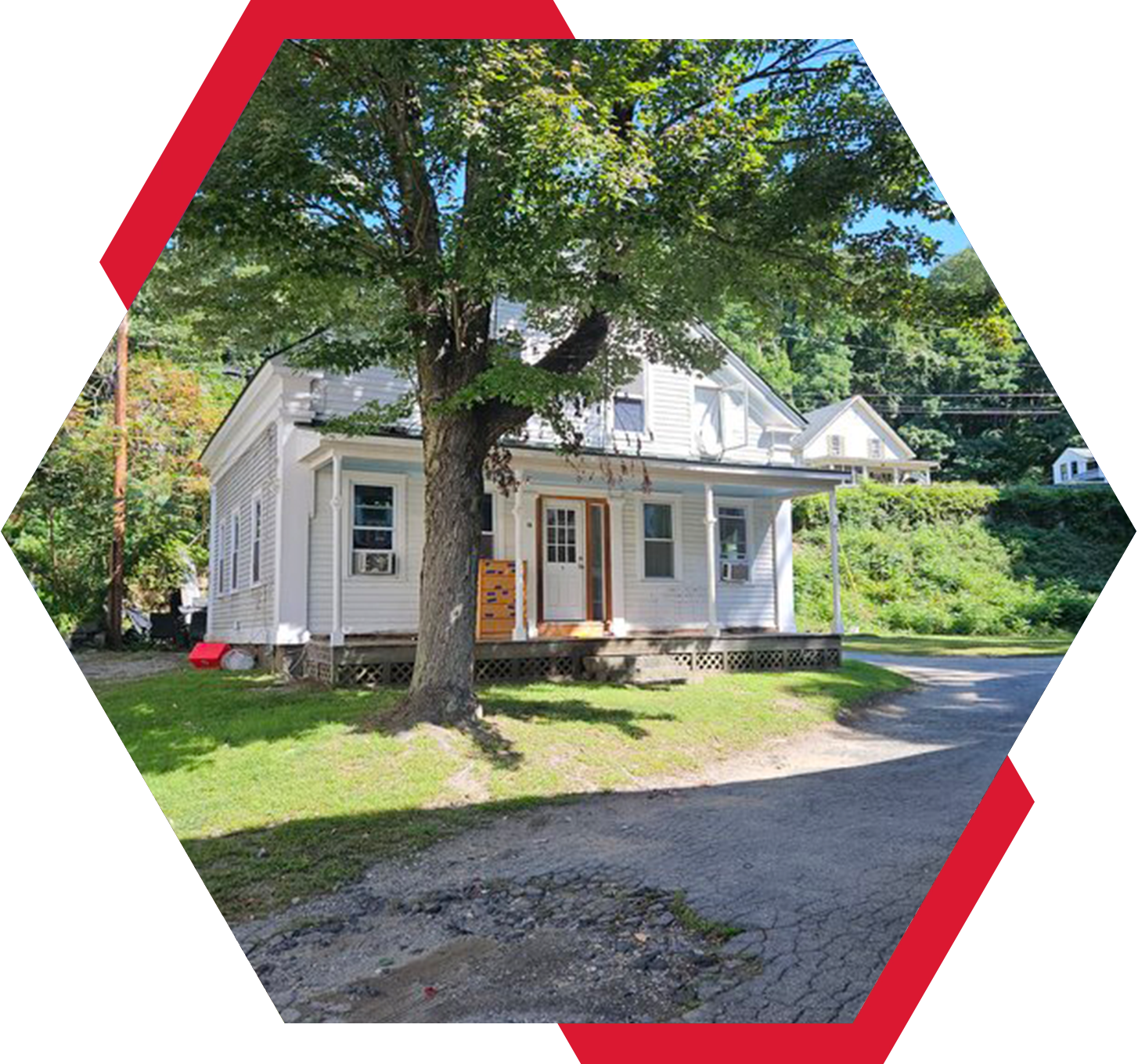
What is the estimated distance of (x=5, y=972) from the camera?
197 cm

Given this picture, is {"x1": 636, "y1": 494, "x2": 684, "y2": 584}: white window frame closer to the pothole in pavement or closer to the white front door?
the white front door

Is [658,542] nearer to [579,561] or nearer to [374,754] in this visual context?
[579,561]

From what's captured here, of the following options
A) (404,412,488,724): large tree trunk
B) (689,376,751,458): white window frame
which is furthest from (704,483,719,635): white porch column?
(404,412,488,724): large tree trunk

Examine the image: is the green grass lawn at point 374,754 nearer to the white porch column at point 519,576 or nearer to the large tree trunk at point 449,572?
→ the large tree trunk at point 449,572

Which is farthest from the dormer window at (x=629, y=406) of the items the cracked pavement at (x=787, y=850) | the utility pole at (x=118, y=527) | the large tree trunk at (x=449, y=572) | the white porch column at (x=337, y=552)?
the utility pole at (x=118, y=527)

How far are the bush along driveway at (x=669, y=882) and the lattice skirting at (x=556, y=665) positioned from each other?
164mm

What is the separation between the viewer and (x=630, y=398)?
1.98m

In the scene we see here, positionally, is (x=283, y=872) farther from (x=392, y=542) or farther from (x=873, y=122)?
(x=873, y=122)

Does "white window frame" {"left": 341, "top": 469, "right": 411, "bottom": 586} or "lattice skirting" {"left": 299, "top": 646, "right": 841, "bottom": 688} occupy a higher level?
"white window frame" {"left": 341, "top": 469, "right": 411, "bottom": 586}

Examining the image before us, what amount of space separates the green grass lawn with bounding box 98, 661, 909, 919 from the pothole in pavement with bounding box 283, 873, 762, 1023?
18 centimetres

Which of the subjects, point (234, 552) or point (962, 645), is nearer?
point (962, 645)

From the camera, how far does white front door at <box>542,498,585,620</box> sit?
2068 millimetres

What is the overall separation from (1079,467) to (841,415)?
57cm

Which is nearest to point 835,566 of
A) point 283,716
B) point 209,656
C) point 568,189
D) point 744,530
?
point 744,530
